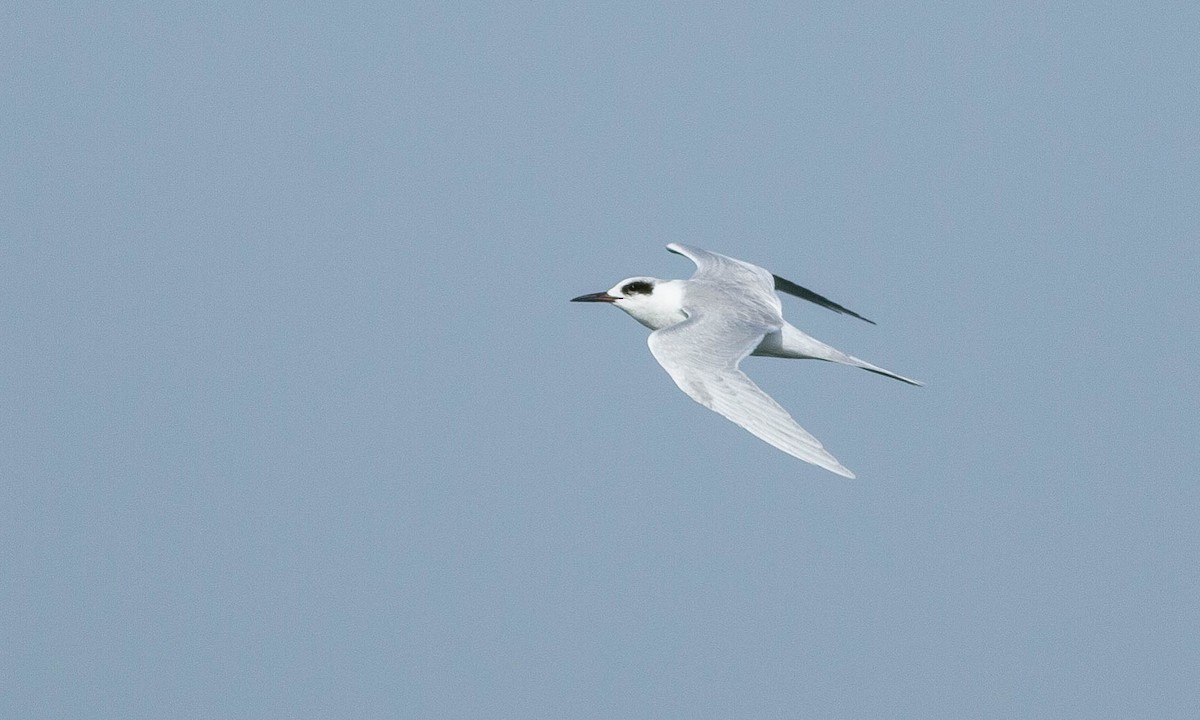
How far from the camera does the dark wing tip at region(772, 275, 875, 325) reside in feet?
64.0

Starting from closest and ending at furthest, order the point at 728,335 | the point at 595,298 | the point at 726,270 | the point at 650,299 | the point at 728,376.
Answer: the point at 728,376 → the point at 728,335 → the point at 650,299 → the point at 595,298 → the point at 726,270

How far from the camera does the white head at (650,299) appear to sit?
1736 cm

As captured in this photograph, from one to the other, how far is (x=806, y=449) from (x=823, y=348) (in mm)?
4846

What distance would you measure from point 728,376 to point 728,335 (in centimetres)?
154

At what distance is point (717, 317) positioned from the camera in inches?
613

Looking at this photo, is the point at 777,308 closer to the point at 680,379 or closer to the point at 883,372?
the point at 883,372

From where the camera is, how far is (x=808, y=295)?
64.5ft

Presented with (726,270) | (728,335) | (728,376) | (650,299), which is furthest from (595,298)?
(728,376)

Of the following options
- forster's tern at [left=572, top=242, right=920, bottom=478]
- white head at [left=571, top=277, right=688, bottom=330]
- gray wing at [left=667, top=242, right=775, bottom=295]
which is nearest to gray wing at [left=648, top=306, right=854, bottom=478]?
forster's tern at [left=572, top=242, right=920, bottom=478]

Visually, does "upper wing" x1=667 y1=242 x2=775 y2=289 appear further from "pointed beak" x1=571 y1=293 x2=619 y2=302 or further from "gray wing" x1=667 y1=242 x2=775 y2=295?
"pointed beak" x1=571 y1=293 x2=619 y2=302

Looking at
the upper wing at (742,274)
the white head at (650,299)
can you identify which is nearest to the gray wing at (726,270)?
the upper wing at (742,274)

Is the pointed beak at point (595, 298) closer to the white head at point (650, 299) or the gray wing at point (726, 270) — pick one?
the white head at point (650, 299)

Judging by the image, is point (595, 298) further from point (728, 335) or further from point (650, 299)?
point (728, 335)

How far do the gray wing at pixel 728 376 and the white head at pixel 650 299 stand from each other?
136 centimetres
